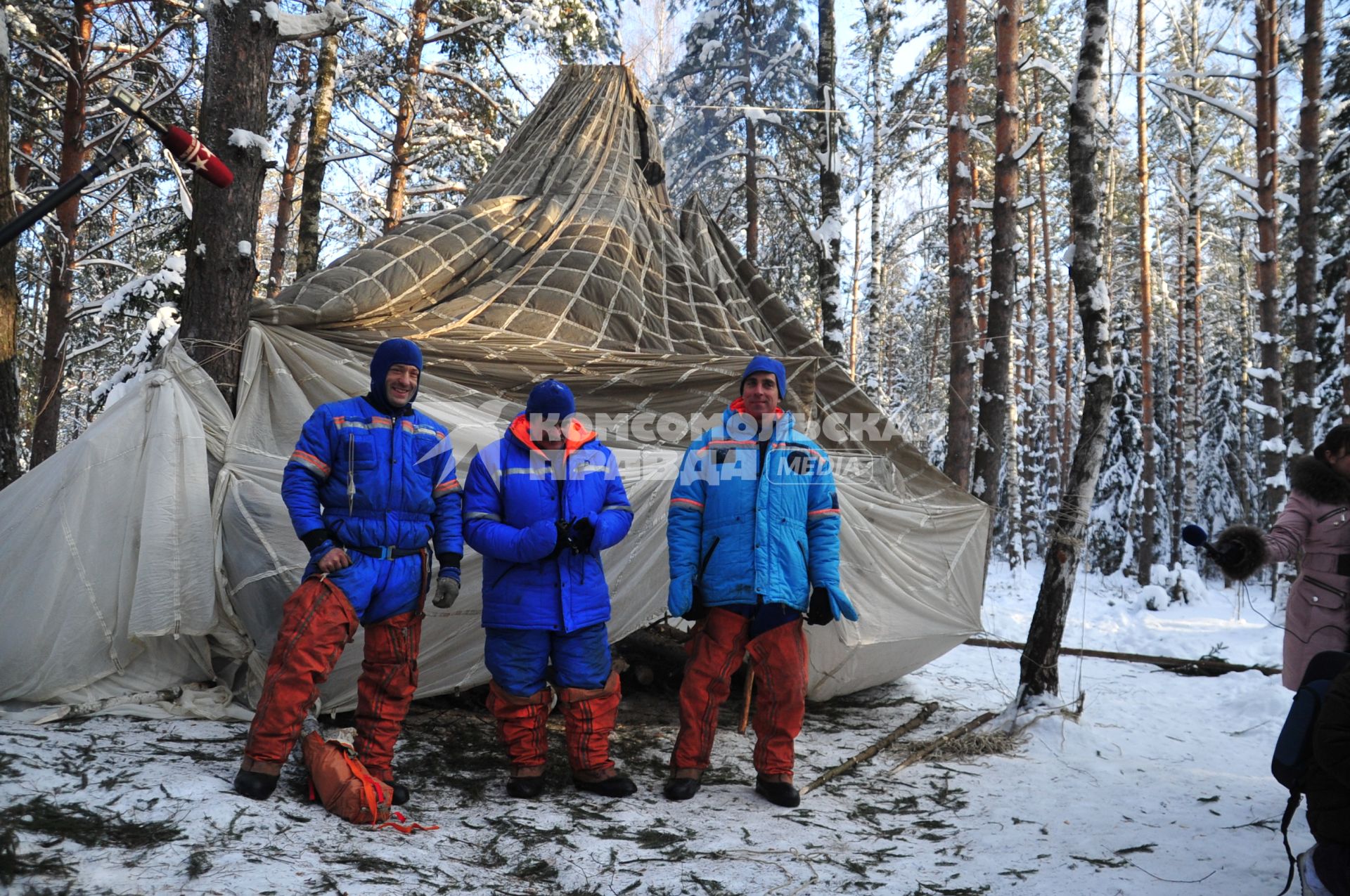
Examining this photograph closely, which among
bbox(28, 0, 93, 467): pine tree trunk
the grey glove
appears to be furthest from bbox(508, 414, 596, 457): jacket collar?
bbox(28, 0, 93, 467): pine tree trunk

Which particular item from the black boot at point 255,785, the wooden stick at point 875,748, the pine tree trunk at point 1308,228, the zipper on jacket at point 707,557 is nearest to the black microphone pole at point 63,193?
the black boot at point 255,785

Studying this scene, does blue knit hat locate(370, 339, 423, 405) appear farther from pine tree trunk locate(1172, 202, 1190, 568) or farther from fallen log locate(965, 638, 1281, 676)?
pine tree trunk locate(1172, 202, 1190, 568)

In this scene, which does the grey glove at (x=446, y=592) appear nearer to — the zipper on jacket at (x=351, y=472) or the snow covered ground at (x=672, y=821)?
the zipper on jacket at (x=351, y=472)

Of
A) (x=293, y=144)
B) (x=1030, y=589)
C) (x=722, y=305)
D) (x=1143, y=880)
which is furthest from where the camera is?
(x=1030, y=589)

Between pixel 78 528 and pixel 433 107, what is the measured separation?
7608 mm

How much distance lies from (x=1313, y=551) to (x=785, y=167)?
42.8 ft

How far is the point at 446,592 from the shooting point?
2.87 metres

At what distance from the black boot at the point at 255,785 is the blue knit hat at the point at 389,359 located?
3.92ft

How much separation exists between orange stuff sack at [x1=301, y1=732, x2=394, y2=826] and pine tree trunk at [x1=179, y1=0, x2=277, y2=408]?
2063 mm

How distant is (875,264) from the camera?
1291 cm

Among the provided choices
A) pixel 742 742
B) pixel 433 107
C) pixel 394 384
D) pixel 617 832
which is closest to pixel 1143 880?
pixel 617 832

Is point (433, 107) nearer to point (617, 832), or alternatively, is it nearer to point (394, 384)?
point (394, 384)

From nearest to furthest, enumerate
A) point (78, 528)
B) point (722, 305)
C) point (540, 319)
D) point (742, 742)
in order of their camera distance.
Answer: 1. point (78, 528)
2. point (742, 742)
3. point (540, 319)
4. point (722, 305)

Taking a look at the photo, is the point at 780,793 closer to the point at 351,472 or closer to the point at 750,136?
the point at 351,472
